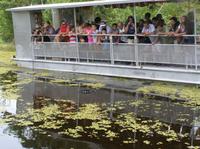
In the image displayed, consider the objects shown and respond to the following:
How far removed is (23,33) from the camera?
68.7 ft

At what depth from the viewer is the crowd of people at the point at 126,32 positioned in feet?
49.4

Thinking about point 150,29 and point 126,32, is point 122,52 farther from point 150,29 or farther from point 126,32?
point 150,29

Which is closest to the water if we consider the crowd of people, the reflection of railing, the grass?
the reflection of railing

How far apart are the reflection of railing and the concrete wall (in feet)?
1.63

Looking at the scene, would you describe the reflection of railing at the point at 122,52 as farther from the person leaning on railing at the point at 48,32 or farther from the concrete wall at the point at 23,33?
the concrete wall at the point at 23,33

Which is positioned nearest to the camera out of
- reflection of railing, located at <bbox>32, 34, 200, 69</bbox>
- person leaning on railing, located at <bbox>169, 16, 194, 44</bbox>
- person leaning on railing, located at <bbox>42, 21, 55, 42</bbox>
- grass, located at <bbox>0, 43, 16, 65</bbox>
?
reflection of railing, located at <bbox>32, 34, 200, 69</bbox>

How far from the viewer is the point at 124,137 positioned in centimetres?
970

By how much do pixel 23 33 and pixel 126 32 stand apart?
20.4ft

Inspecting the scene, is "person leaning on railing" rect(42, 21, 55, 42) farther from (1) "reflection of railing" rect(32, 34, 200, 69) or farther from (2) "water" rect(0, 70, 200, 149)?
(2) "water" rect(0, 70, 200, 149)

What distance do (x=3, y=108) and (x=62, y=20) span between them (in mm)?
8156

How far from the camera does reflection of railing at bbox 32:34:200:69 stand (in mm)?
14520

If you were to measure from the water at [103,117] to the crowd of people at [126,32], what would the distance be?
164 centimetres

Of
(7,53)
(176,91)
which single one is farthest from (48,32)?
(176,91)

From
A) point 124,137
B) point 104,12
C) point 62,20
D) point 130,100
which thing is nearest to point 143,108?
point 130,100
